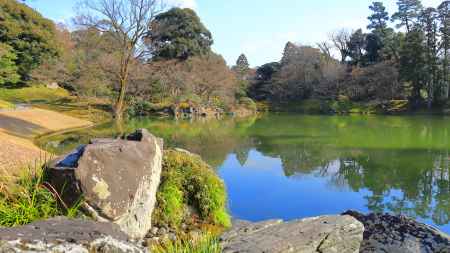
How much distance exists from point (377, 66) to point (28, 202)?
137 ft

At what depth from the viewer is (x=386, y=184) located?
966 cm

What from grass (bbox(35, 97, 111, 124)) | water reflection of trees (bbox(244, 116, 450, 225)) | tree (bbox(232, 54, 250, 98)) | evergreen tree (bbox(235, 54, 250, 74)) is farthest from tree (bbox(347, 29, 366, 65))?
grass (bbox(35, 97, 111, 124))

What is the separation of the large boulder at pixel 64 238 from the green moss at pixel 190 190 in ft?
11.1

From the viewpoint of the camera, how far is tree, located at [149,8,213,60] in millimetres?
38812

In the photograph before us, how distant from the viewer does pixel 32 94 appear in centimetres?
3628

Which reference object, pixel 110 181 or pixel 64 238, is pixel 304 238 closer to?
pixel 110 181

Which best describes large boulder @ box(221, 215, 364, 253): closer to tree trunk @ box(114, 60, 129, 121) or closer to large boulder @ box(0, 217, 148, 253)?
large boulder @ box(0, 217, 148, 253)

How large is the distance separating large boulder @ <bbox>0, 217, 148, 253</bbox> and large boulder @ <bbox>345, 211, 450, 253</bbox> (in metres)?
2.78

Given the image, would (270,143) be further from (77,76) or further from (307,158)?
(77,76)

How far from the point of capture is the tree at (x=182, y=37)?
38812mm

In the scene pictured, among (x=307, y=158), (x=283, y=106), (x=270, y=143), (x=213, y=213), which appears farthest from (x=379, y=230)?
(x=283, y=106)

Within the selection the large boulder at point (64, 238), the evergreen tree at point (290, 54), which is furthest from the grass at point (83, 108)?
the large boulder at point (64, 238)

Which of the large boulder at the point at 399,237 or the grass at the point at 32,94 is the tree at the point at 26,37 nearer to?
the grass at the point at 32,94

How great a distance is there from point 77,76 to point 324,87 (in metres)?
26.9
